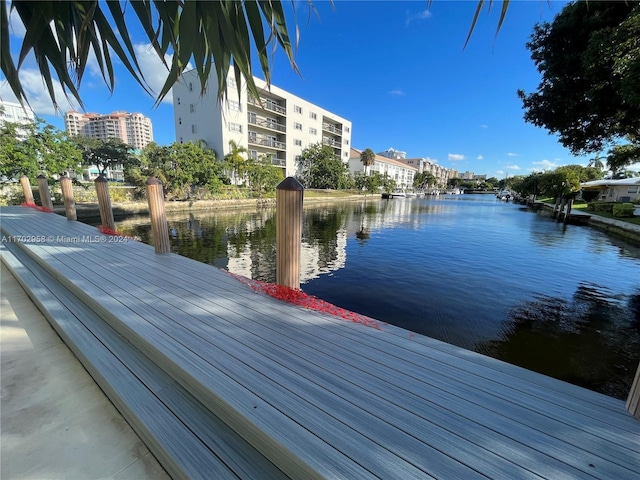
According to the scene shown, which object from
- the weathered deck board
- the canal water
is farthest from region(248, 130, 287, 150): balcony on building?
the weathered deck board

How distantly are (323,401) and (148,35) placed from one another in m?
2.00

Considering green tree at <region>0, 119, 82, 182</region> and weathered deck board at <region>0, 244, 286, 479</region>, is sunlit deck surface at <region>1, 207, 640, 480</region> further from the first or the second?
green tree at <region>0, 119, 82, 182</region>

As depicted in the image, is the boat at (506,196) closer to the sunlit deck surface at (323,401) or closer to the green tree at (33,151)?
the sunlit deck surface at (323,401)

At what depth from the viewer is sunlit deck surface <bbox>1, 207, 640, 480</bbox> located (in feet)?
3.88

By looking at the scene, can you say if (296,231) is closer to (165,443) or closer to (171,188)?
(165,443)

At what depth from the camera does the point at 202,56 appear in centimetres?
125

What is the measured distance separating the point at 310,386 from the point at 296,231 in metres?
→ 1.70

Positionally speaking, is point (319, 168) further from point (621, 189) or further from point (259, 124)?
point (621, 189)

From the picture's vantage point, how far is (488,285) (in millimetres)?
6496

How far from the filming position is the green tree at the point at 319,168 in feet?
116

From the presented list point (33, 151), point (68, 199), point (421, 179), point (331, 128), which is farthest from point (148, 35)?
point (421, 179)

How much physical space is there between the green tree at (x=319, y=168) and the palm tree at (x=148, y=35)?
115ft

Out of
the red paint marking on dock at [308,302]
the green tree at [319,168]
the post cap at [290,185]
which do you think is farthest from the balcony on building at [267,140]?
the red paint marking on dock at [308,302]

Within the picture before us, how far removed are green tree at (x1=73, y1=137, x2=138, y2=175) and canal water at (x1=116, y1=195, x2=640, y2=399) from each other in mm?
25333
